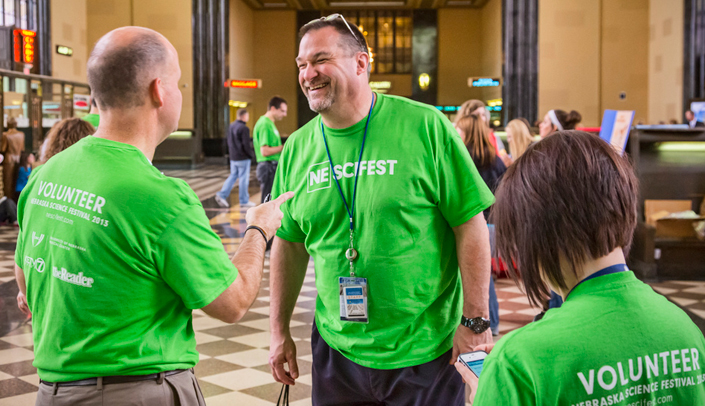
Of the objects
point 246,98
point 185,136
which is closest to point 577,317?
point 185,136

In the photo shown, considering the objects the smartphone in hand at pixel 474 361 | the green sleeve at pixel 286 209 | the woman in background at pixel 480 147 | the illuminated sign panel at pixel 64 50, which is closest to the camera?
the smartphone in hand at pixel 474 361

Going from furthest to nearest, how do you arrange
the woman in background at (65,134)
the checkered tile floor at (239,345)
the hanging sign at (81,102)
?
the hanging sign at (81,102)
the checkered tile floor at (239,345)
the woman in background at (65,134)

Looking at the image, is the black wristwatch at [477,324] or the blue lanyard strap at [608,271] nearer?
the blue lanyard strap at [608,271]

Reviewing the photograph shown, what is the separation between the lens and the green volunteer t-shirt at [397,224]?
1.98 metres

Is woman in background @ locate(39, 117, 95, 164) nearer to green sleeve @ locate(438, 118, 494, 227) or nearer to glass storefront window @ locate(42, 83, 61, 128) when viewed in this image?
green sleeve @ locate(438, 118, 494, 227)

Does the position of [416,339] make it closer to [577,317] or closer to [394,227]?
[394,227]

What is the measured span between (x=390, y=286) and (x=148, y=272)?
2.34 feet

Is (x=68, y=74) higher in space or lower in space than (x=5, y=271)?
higher

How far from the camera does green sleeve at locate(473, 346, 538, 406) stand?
97 cm

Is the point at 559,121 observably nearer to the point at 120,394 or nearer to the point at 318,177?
the point at 318,177

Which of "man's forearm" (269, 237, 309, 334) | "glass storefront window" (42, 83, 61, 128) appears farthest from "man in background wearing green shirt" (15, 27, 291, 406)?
"glass storefront window" (42, 83, 61, 128)

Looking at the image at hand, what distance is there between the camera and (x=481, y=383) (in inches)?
39.7

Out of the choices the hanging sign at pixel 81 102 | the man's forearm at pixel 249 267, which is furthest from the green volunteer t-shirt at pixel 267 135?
the hanging sign at pixel 81 102

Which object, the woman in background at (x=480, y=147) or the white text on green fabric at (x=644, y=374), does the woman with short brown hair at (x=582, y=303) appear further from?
the woman in background at (x=480, y=147)
